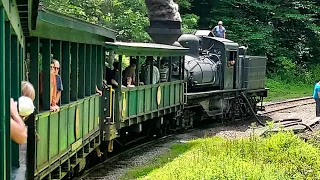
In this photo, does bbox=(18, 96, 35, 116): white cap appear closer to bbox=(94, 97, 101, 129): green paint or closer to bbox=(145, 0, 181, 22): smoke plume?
bbox=(94, 97, 101, 129): green paint

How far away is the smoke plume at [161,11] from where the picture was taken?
827 inches

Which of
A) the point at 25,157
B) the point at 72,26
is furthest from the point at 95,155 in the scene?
the point at 25,157

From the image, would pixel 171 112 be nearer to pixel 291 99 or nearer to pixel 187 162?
pixel 187 162

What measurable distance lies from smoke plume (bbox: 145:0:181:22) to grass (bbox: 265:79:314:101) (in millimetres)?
9365

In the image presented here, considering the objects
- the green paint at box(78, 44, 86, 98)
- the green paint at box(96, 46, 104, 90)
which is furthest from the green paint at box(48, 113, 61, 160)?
the green paint at box(96, 46, 104, 90)

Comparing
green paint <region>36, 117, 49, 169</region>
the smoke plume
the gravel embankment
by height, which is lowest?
the gravel embankment

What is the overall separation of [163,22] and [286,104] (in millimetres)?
7581

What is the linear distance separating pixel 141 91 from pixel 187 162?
347cm

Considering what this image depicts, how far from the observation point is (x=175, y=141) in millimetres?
15633

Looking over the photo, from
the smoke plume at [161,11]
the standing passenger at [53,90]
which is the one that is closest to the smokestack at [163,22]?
the smoke plume at [161,11]

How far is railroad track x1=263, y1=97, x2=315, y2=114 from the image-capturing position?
23766 millimetres

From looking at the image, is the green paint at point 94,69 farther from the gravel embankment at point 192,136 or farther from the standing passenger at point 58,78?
the standing passenger at point 58,78

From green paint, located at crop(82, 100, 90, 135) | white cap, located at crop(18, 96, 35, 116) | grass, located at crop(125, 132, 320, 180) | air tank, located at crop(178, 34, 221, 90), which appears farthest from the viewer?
air tank, located at crop(178, 34, 221, 90)

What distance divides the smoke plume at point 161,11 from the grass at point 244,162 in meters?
8.35
